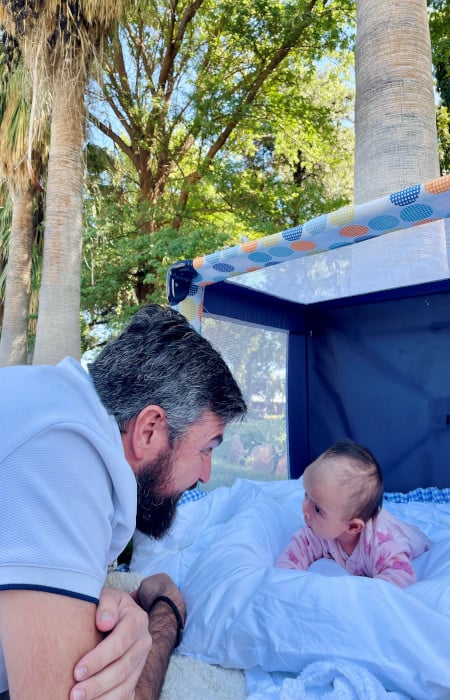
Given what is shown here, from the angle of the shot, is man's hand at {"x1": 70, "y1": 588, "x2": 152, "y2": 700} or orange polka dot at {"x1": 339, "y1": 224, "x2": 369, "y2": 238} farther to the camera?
orange polka dot at {"x1": 339, "y1": 224, "x2": 369, "y2": 238}

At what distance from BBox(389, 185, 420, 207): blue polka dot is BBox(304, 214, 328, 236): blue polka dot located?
36 centimetres

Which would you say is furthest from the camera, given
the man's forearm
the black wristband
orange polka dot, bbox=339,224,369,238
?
orange polka dot, bbox=339,224,369,238

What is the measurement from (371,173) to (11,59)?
5857 mm

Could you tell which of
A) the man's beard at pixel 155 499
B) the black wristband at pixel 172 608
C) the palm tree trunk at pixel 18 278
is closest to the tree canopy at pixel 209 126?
the palm tree trunk at pixel 18 278

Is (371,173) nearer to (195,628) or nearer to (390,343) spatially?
(390,343)

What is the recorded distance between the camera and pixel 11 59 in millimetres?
7273

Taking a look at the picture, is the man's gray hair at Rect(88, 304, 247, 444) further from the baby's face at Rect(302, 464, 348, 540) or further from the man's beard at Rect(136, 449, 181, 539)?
the baby's face at Rect(302, 464, 348, 540)

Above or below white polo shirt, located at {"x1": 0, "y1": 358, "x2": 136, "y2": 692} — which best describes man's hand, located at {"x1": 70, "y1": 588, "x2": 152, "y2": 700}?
below

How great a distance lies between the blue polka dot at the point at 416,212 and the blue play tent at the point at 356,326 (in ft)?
1.77

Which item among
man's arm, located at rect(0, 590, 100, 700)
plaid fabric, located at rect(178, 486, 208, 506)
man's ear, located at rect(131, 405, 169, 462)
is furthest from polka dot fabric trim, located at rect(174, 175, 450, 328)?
man's arm, located at rect(0, 590, 100, 700)

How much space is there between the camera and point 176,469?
4.08 ft

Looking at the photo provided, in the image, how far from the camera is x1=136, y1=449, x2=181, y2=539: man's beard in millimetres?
1216

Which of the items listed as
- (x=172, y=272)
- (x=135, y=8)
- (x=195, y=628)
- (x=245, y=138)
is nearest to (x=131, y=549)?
(x=195, y=628)

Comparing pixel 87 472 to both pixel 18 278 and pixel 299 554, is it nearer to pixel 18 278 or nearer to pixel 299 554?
pixel 299 554
